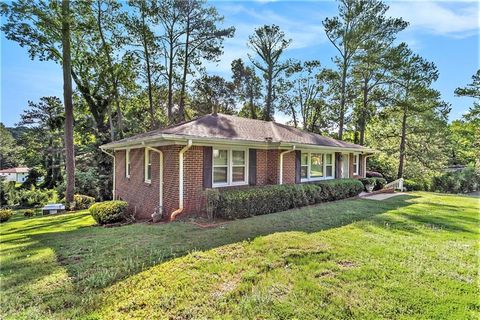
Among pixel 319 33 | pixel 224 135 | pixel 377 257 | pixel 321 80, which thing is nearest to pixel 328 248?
pixel 377 257

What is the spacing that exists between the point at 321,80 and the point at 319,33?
5.32 m

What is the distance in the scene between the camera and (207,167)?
9281mm

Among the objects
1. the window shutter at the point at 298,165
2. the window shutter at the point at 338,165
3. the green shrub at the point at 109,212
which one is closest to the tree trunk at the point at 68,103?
the green shrub at the point at 109,212

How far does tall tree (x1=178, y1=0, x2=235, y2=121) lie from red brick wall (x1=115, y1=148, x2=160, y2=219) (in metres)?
11.0

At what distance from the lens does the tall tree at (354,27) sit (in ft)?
67.4

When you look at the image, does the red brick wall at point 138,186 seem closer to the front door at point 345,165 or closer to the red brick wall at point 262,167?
the red brick wall at point 262,167

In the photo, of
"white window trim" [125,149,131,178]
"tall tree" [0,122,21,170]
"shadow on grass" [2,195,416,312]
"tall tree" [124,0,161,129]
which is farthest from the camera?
"tall tree" [0,122,21,170]

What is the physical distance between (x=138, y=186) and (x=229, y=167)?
432 centimetres

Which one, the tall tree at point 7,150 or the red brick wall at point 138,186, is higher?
the tall tree at point 7,150

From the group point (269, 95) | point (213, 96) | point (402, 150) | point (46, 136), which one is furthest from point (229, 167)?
point (46, 136)

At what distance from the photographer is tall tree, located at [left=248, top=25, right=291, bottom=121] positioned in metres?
24.8

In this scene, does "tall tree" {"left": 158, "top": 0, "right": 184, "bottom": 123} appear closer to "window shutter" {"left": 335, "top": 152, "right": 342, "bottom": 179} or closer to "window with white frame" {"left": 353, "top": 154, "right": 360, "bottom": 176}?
"window shutter" {"left": 335, "top": 152, "right": 342, "bottom": 179}

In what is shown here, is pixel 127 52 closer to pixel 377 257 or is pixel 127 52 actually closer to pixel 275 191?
pixel 275 191

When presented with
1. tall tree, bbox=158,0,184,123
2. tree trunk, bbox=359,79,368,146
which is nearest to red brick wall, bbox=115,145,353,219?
tall tree, bbox=158,0,184,123
